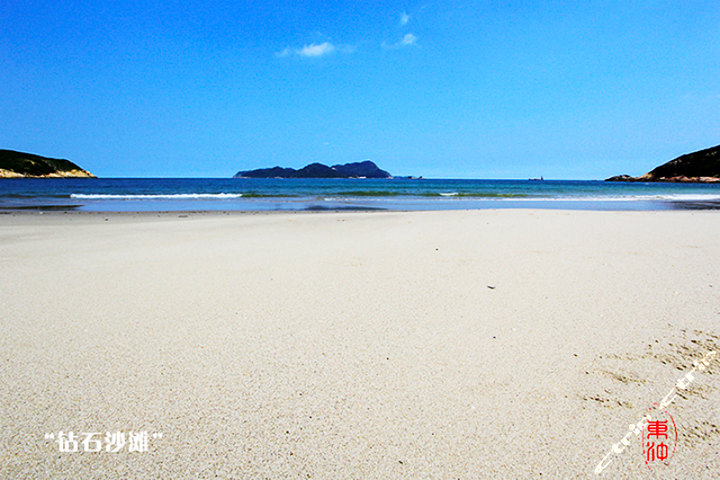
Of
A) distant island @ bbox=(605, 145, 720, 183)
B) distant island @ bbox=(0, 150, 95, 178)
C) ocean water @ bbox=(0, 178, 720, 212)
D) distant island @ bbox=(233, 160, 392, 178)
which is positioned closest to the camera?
ocean water @ bbox=(0, 178, 720, 212)

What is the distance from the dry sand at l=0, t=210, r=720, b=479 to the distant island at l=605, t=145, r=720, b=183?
90907 mm

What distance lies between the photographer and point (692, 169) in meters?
78.1

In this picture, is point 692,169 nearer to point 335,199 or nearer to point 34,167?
point 335,199

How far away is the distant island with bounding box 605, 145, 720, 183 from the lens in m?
72.2

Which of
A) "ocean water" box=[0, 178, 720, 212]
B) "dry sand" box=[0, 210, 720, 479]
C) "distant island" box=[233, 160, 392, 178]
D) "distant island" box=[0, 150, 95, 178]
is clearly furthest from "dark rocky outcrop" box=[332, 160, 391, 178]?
"dry sand" box=[0, 210, 720, 479]

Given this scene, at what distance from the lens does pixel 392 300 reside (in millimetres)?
3047

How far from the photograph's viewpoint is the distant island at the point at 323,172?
150m

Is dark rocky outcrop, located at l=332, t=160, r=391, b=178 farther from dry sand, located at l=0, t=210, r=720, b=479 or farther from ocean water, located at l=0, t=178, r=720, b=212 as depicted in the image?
dry sand, located at l=0, t=210, r=720, b=479

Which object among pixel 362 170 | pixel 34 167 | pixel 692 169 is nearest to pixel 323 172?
pixel 362 170

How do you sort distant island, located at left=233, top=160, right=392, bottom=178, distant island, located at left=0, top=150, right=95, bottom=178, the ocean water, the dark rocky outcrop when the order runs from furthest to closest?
1. the dark rocky outcrop
2. distant island, located at left=233, top=160, right=392, bottom=178
3. distant island, located at left=0, top=150, right=95, bottom=178
4. the ocean water

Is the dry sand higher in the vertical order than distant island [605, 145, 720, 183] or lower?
lower

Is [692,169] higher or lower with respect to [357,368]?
higher

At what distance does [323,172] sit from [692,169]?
367ft

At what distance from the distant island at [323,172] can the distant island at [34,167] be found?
64.3 metres
